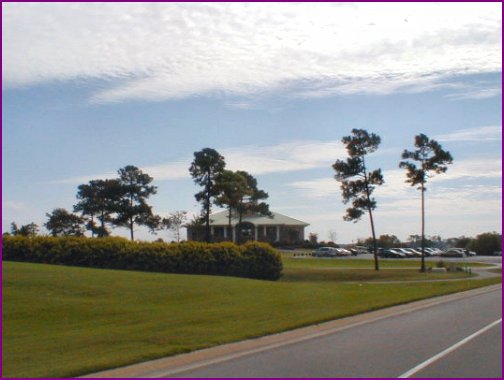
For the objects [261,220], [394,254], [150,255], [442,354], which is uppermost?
[261,220]

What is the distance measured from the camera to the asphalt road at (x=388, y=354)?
1261 cm

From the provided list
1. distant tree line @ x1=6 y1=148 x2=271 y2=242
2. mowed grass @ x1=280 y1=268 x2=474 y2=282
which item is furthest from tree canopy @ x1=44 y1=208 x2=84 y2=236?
mowed grass @ x1=280 y1=268 x2=474 y2=282

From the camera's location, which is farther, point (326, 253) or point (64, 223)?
point (326, 253)

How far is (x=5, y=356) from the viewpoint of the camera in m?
14.1

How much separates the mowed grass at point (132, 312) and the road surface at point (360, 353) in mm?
770

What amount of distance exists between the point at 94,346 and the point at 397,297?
57.2 feet

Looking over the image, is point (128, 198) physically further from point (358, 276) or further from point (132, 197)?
point (358, 276)

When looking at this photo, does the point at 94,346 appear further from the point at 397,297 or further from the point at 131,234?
the point at 131,234

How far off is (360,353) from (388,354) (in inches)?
20.4

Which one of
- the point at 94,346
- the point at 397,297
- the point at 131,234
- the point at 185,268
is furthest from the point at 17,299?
the point at 131,234

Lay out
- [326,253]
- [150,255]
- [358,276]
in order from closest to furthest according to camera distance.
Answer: [150,255], [358,276], [326,253]

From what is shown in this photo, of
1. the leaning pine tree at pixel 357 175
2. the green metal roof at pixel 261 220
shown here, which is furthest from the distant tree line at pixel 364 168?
the green metal roof at pixel 261 220

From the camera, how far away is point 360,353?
14.7 m

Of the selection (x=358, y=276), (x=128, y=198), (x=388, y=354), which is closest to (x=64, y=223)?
(x=128, y=198)
